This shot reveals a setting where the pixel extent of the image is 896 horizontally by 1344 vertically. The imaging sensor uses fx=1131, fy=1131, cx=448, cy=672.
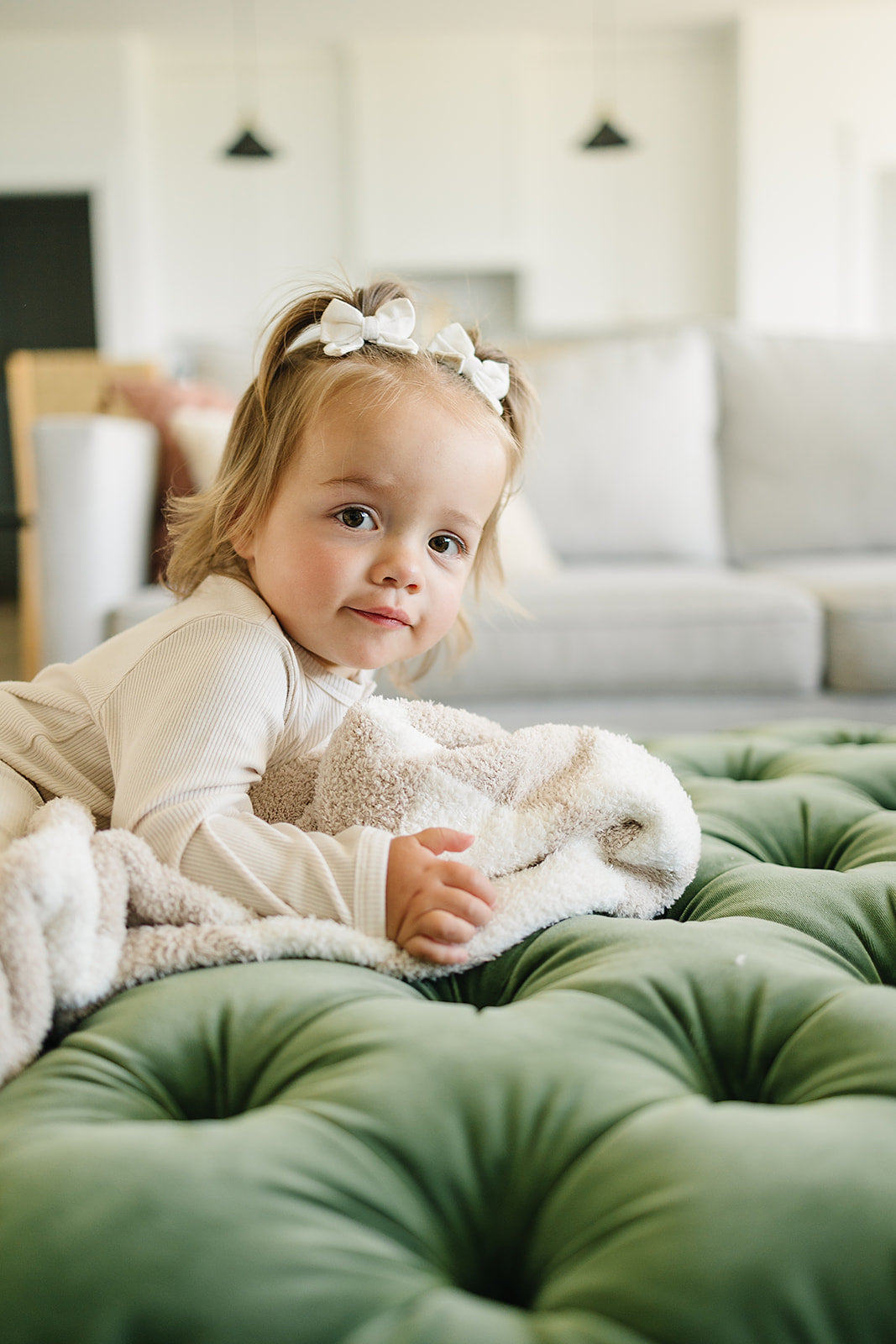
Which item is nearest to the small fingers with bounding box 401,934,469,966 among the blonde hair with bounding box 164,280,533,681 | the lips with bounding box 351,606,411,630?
the lips with bounding box 351,606,411,630

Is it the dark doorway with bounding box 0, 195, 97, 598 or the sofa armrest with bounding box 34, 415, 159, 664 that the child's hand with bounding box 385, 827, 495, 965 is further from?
the dark doorway with bounding box 0, 195, 97, 598

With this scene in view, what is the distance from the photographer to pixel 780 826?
87 centimetres

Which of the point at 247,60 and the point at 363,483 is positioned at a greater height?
the point at 247,60

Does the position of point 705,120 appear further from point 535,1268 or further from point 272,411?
point 535,1268

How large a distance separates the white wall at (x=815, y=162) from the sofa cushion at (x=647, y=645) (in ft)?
17.2

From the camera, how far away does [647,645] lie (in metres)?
2.03

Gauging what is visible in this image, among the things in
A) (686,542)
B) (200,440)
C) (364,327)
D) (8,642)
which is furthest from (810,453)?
(364,327)

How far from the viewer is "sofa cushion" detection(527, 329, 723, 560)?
2580mm

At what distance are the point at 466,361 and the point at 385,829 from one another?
1.32 feet

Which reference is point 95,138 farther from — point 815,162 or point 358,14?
point 815,162

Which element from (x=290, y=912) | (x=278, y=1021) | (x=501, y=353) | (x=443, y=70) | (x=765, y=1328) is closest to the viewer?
(x=765, y=1328)

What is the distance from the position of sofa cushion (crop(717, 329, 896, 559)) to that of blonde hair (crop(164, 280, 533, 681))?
181cm

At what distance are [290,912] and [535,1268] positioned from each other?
0.28m

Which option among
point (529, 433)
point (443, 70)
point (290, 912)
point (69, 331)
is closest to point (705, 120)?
point (443, 70)
